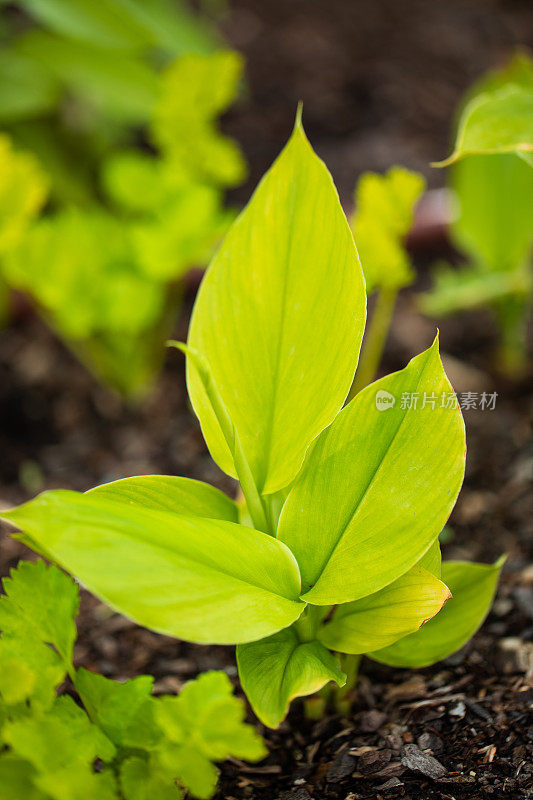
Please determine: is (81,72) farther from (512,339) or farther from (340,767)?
(340,767)

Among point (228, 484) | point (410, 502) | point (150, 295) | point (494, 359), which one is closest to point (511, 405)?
point (494, 359)

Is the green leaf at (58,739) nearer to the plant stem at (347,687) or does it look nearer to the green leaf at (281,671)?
the green leaf at (281,671)

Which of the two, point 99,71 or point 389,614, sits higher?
point 99,71

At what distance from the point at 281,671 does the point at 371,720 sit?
163mm

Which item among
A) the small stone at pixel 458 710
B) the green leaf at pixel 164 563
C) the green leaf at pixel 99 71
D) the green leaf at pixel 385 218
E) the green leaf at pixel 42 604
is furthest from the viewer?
the green leaf at pixel 99 71

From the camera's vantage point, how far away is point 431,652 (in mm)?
678

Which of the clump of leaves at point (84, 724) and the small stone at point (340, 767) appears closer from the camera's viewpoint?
the clump of leaves at point (84, 724)

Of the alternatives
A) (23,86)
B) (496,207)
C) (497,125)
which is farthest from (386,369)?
(23,86)

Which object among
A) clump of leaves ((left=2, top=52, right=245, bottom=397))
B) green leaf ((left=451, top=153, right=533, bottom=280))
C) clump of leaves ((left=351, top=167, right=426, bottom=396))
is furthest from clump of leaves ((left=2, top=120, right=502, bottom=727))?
green leaf ((left=451, top=153, right=533, bottom=280))

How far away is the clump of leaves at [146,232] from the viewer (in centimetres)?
108

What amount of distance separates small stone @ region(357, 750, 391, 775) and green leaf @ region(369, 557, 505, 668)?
8cm

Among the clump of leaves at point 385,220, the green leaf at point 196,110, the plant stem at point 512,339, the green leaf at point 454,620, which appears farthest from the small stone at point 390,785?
the green leaf at point 196,110

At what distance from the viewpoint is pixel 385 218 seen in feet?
2.89

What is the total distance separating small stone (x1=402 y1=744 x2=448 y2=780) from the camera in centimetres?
63
